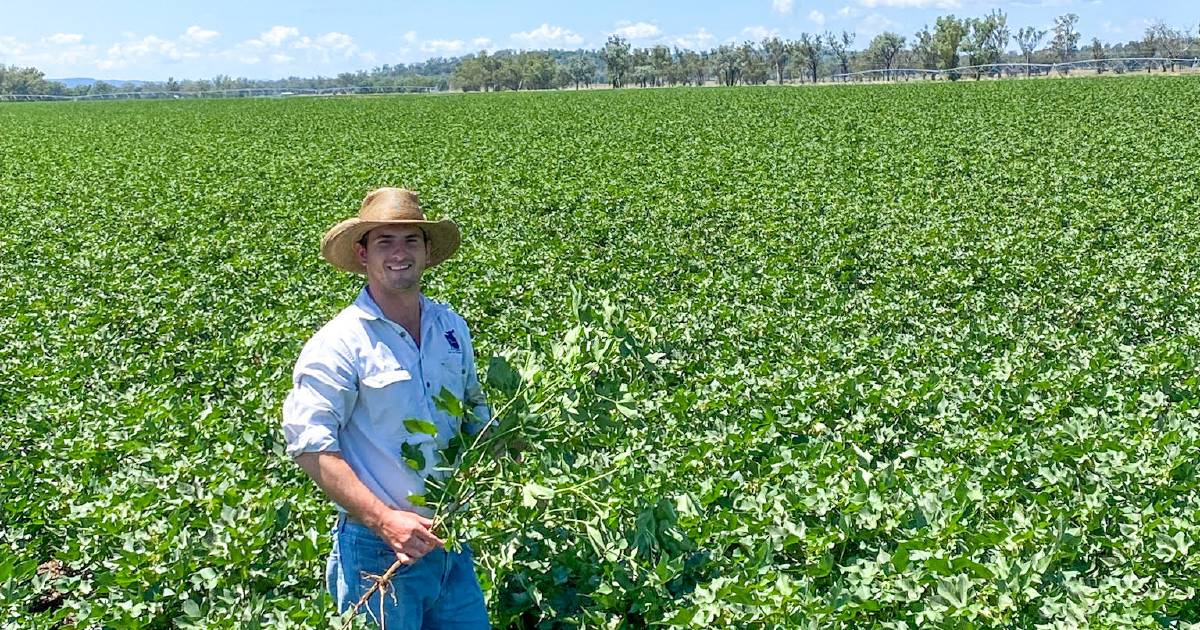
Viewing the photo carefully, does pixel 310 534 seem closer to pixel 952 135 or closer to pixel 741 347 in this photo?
pixel 741 347

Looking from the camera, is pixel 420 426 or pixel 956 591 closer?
pixel 420 426

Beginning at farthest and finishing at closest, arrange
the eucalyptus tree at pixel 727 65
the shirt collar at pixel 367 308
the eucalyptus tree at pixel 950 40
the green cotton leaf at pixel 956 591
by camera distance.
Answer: the eucalyptus tree at pixel 727 65 < the eucalyptus tree at pixel 950 40 < the green cotton leaf at pixel 956 591 < the shirt collar at pixel 367 308

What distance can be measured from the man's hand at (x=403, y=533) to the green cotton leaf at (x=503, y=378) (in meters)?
0.54

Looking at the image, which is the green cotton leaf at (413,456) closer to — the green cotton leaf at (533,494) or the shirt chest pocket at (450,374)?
the shirt chest pocket at (450,374)

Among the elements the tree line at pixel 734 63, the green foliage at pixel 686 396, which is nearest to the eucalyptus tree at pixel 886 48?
the tree line at pixel 734 63

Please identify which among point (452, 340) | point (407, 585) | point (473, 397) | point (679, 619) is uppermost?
point (452, 340)

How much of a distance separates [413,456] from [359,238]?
78 centimetres

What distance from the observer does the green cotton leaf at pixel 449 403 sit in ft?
9.97

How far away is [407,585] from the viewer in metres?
3.21

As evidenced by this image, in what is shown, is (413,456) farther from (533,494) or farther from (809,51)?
(809,51)

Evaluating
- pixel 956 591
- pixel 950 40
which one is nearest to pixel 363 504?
pixel 956 591

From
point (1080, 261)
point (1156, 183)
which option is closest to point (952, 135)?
point (1156, 183)

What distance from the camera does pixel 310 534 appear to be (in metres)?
4.25

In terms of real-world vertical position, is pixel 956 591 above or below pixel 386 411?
below
